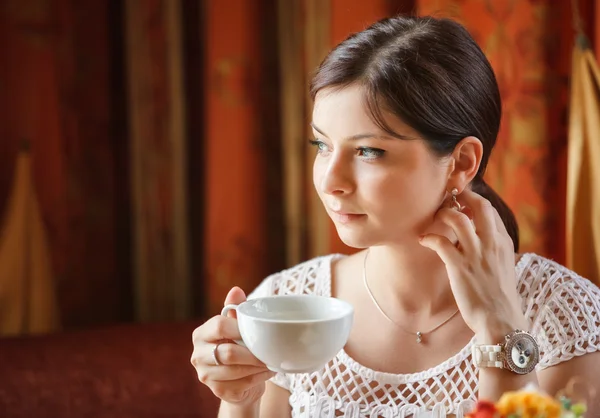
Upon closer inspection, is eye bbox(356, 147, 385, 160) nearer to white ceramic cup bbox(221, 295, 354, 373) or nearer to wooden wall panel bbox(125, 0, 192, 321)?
white ceramic cup bbox(221, 295, 354, 373)

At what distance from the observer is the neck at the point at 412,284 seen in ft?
4.47

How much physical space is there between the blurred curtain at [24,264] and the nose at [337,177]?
1.22 m

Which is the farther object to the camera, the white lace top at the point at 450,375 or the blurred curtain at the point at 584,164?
the blurred curtain at the point at 584,164

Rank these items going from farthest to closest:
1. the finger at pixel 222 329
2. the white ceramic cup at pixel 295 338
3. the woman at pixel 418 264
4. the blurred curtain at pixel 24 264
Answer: the blurred curtain at pixel 24 264 → the woman at pixel 418 264 → the finger at pixel 222 329 → the white ceramic cup at pixel 295 338

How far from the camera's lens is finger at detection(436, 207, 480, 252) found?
3.88ft

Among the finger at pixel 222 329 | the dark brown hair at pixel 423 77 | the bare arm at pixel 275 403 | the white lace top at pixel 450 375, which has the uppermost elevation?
the dark brown hair at pixel 423 77

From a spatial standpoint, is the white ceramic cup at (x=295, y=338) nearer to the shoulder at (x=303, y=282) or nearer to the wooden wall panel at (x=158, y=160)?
the shoulder at (x=303, y=282)

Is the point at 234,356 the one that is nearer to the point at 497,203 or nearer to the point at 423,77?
the point at 423,77

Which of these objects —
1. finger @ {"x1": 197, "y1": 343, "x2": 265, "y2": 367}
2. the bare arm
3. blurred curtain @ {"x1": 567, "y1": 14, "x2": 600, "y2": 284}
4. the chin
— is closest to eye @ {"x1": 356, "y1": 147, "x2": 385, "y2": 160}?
the chin

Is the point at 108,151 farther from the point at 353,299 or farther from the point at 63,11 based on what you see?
the point at 353,299

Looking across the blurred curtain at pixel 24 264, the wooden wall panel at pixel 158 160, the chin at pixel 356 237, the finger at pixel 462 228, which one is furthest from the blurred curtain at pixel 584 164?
the blurred curtain at pixel 24 264

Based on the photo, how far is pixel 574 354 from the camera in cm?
127

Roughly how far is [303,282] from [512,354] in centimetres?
48

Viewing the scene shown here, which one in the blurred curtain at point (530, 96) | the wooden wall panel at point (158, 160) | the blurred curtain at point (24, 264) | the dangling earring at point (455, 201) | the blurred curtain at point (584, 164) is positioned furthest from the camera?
the wooden wall panel at point (158, 160)
